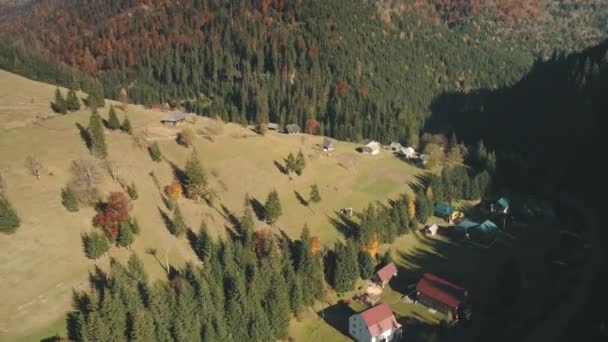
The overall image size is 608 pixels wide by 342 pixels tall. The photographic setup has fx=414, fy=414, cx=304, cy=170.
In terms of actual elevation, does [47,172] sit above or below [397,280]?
above

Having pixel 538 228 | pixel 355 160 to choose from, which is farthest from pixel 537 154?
pixel 355 160

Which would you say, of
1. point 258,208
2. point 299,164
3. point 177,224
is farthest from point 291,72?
point 177,224

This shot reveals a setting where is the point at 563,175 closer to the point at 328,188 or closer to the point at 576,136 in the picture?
the point at 576,136

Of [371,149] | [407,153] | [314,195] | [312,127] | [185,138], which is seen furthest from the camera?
[312,127]

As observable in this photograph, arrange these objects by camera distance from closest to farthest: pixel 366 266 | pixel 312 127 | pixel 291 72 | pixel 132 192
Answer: pixel 132 192 < pixel 366 266 < pixel 312 127 < pixel 291 72

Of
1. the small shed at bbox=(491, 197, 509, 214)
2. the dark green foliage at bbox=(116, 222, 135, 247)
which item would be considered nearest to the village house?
the small shed at bbox=(491, 197, 509, 214)

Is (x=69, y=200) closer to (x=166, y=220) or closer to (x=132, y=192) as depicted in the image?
(x=132, y=192)

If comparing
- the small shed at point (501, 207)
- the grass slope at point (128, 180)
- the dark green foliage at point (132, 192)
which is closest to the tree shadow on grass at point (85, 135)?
the grass slope at point (128, 180)
